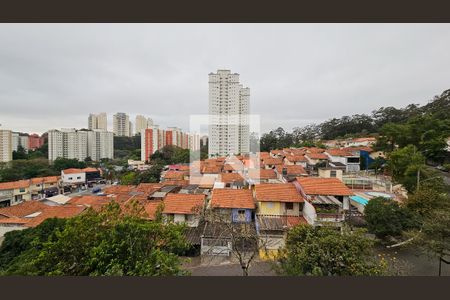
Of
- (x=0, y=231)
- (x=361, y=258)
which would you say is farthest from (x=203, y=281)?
(x=0, y=231)

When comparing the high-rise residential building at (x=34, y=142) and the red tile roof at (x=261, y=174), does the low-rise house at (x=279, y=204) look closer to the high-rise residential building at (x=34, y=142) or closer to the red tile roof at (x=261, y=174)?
the red tile roof at (x=261, y=174)

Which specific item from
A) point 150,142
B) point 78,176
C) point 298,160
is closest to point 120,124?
point 150,142

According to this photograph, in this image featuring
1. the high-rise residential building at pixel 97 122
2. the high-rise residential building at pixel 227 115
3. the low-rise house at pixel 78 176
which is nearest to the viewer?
the low-rise house at pixel 78 176

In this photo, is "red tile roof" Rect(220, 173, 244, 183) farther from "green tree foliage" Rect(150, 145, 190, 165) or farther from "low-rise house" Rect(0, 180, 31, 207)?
"low-rise house" Rect(0, 180, 31, 207)

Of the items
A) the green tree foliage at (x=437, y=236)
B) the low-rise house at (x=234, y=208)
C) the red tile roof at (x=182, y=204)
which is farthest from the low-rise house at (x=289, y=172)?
the green tree foliage at (x=437, y=236)

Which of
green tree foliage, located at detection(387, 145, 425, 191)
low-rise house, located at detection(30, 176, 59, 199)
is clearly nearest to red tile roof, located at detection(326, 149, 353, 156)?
green tree foliage, located at detection(387, 145, 425, 191)

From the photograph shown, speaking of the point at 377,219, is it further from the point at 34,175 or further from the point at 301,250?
the point at 34,175
